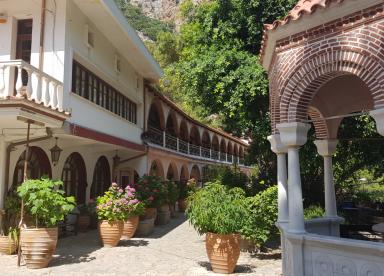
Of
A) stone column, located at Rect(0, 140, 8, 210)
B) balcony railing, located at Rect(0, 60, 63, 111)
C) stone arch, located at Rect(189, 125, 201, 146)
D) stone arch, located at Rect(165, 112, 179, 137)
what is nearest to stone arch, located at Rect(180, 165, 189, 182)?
stone arch, located at Rect(165, 112, 179, 137)

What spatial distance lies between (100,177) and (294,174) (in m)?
10.9

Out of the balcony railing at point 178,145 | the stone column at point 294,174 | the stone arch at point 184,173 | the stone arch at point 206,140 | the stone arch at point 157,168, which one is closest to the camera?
the stone column at point 294,174

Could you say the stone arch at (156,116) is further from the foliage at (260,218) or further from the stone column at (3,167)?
the foliage at (260,218)

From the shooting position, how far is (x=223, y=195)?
28.2ft

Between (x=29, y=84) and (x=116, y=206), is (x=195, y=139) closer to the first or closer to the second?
(x=116, y=206)

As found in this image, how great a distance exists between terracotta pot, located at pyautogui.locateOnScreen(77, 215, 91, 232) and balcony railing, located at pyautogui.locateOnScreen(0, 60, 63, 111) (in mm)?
5020

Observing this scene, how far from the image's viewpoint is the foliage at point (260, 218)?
9617 millimetres

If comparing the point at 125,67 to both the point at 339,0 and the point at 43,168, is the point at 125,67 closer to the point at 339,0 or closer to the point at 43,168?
the point at 43,168

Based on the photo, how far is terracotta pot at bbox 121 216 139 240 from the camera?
38.5 feet

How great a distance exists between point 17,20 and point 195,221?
717 cm

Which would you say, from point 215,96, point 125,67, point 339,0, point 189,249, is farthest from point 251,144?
point 339,0

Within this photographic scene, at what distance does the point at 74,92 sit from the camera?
36.7 feet

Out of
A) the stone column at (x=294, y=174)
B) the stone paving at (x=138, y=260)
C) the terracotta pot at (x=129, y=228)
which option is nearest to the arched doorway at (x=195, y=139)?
the terracotta pot at (x=129, y=228)

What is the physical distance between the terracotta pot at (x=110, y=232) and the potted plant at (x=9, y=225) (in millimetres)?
2167
